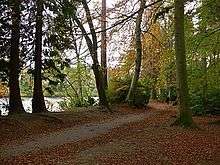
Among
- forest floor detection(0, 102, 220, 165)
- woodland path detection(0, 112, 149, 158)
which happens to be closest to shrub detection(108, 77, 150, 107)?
forest floor detection(0, 102, 220, 165)

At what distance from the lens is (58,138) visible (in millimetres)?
14820

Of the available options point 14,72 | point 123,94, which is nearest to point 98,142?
point 14,72

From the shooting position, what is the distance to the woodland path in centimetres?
1234

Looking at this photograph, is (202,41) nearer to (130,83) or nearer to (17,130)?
(17,130)

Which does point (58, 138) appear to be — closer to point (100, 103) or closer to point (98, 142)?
point (98, 142)

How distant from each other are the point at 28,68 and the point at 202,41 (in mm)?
8254

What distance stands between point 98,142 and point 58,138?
5.47 feet

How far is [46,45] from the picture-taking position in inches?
834

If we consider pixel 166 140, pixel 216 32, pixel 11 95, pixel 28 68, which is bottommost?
pixel 166 140

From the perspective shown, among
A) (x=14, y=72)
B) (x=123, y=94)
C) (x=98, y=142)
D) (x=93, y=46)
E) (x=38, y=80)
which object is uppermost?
(x=93, y=46)

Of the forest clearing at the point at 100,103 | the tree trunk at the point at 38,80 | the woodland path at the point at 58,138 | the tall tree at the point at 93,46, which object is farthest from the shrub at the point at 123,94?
the woodland path at the point at 58,138

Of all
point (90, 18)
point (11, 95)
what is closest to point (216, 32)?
point (90, 18)

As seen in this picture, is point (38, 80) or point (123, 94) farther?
point (123, 94)

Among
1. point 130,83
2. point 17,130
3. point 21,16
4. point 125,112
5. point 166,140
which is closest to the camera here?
point 166,140
